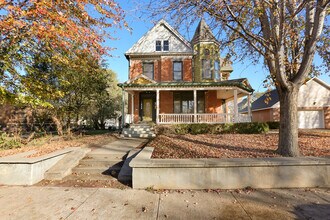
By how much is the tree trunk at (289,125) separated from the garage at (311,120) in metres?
20.2

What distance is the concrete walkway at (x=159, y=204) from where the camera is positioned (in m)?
3.46

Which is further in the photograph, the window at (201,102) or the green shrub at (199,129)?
the window at (201,102)

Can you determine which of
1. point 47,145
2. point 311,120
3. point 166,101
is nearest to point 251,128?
point 166,101

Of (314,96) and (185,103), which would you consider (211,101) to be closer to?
(185,103)

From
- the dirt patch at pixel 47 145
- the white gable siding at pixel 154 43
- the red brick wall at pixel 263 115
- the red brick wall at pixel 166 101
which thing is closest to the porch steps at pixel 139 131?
the red brick wall at pixel 166 101

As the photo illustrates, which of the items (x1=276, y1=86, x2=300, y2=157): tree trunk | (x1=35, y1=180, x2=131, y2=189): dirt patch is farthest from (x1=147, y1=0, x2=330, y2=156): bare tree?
(x1=35, y1=180, x2=131, y2=189): dirt patch

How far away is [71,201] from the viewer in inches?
159

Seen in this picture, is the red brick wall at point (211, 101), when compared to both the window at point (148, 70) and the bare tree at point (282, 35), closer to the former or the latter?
the window at point (148, 70)

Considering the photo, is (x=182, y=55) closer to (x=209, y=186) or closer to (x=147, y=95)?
(x=147, y=95)

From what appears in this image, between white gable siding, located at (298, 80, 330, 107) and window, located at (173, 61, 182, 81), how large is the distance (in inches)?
583

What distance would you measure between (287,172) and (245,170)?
97 centimetres

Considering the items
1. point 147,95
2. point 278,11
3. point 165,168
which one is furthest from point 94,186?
point 147,95

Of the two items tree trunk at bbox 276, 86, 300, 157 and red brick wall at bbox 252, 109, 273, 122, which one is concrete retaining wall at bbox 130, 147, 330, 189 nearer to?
tree trunk at bbox 276, 86, 300, 157

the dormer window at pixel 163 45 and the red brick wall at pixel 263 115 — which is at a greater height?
the dormer window at pixel 163 45
